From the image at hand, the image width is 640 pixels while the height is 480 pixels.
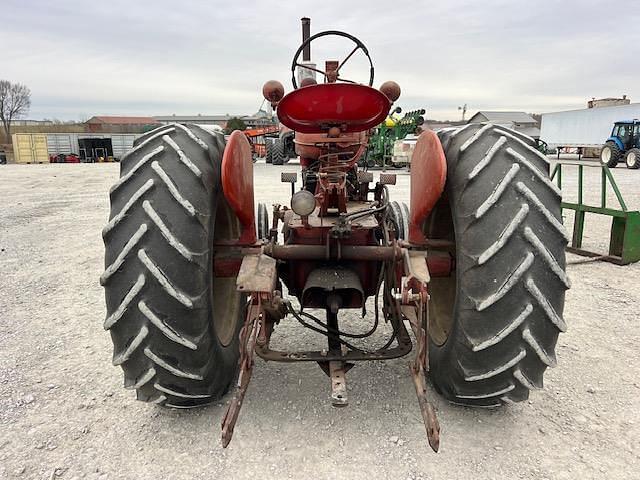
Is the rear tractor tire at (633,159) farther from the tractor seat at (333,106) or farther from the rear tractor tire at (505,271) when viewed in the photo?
the tractor seat at (333,106)

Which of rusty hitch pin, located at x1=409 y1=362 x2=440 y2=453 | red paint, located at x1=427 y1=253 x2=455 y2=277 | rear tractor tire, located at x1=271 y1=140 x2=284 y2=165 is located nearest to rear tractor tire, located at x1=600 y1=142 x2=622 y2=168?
rear tractor tire, located at x1=271 y1=140 x2=284 y2=165

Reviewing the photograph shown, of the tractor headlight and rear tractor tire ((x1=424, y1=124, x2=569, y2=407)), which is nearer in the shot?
rear tractor tire ((x1=424, y1=124, x2=569, y2=407))

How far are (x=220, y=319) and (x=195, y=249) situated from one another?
103 cm

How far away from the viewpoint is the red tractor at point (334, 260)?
217 centimetres

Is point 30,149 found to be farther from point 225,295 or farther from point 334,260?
point 334,260

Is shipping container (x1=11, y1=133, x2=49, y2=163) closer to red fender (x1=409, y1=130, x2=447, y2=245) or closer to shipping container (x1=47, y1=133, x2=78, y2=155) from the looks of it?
shipping container (x1=47, y1=133, x2=78, y2=155)

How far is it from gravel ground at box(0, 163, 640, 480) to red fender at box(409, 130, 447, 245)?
3.43 ft

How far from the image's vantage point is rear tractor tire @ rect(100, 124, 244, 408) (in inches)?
86.6

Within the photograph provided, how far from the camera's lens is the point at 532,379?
2273 mm

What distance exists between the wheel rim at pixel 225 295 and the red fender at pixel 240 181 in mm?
320

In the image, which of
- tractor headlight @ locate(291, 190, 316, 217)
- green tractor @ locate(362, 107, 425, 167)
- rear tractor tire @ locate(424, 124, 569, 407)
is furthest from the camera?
green tractor @ locate(362, 107, 425, 167)

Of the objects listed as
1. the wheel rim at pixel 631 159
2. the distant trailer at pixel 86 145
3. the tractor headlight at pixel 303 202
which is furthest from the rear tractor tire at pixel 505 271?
the distant trailer at pixel 86 145

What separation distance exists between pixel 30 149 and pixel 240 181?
124 ft

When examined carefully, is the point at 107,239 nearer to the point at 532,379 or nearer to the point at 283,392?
the point at 283,392
